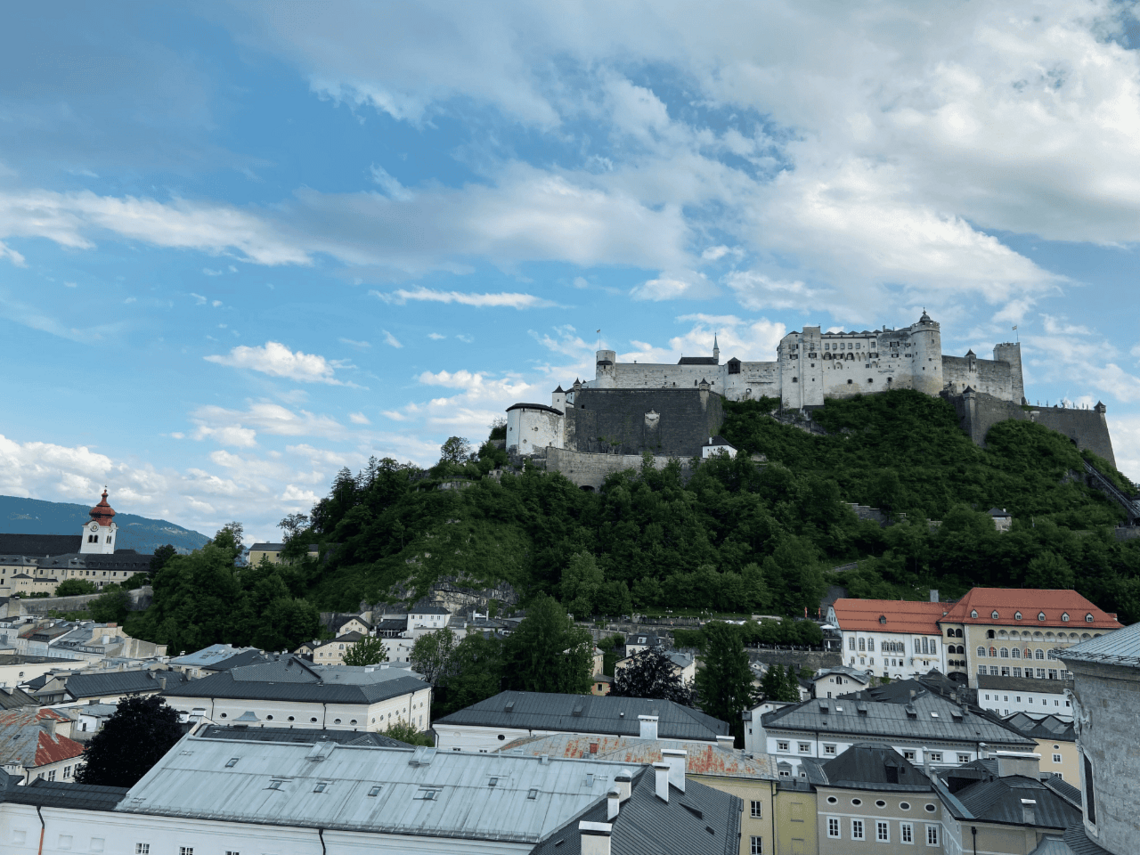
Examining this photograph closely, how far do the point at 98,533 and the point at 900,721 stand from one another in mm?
99711

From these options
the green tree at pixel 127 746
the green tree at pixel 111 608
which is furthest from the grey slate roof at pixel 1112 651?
the green tree at pixel 111 608

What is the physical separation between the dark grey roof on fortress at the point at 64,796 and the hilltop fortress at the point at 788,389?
6767 centimetres

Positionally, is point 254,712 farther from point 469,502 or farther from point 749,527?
point 749,527

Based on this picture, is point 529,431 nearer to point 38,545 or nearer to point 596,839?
point 38,545

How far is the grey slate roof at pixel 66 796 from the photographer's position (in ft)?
64.5

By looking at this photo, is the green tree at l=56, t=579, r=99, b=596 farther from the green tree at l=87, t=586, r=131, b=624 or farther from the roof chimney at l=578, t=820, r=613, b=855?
the roof chimney at l=578, t=820, r=613, b=855

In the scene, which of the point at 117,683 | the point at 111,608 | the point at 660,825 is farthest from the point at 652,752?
the point at 111,608

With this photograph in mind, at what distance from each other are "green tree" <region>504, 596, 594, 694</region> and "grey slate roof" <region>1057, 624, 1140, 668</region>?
36310 mm

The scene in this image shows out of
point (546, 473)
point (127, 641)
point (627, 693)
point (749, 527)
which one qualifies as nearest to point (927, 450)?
point (749, 527)

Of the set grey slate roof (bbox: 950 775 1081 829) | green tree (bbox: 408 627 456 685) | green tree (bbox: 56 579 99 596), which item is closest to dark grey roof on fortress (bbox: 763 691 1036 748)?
grey slate roof (bbox: 950 775 1081 829)

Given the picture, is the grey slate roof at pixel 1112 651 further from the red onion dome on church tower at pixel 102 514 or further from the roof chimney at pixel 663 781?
the red onion dome on church tower at pixel 102 514

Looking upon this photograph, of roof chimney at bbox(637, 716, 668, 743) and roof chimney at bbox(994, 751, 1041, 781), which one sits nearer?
roof chimney at bbox(994, 751, 1041, 781)

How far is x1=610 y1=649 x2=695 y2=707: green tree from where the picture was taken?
148ft

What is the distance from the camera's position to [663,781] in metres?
19.0
